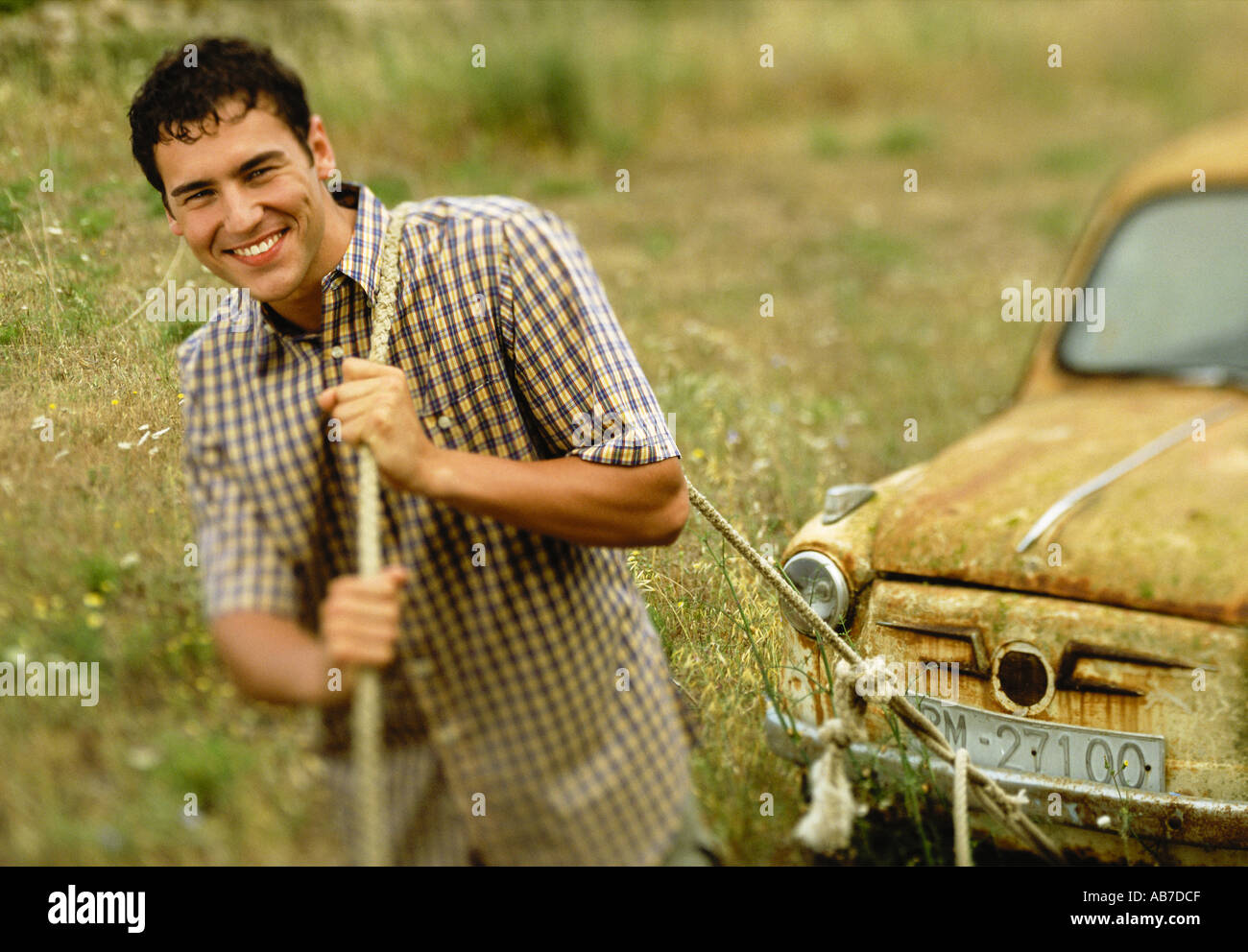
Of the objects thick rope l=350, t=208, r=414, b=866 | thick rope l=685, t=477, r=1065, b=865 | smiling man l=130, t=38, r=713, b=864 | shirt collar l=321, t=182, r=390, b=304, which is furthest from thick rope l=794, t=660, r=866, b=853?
shirt collar l=321, t=182, r=390, b=304

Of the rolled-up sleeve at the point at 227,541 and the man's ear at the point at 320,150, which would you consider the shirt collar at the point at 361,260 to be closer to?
the man's ear at the point at 320,150

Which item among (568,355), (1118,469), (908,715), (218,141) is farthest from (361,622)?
(1118,469)

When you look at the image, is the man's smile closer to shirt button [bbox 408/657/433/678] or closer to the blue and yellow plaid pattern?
the blue and yellow plaid pattern

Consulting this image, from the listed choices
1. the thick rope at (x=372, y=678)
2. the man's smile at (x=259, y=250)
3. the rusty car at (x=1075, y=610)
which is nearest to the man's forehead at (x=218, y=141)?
the man's smile at (x=259, y=250)

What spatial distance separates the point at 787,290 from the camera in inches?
236

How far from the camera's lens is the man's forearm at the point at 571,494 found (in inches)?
61.6

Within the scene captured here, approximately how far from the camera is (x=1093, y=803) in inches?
95.4

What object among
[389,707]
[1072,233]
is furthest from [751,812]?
[1072,233]

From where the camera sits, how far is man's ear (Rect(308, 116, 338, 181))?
6.19 feet

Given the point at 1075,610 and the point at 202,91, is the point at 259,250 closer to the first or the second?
the point at 202,91

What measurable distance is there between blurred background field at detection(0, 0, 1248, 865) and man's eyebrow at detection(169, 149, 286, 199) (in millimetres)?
390

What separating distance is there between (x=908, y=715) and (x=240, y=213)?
145cm

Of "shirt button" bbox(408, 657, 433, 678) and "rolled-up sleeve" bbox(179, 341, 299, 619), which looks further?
"shirt button" bbox(408, 657, 433, 678)
